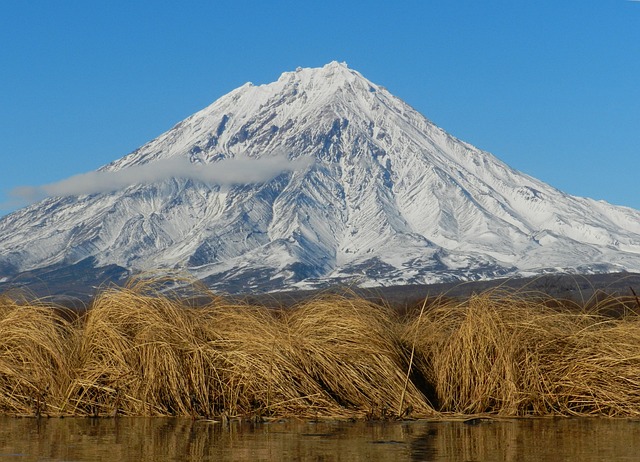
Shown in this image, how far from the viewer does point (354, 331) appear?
11969 millimetres

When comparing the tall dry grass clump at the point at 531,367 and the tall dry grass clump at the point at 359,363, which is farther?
→ the tall dry grass clump at the point at 531,367

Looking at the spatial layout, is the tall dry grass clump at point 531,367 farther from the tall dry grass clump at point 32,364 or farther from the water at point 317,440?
the tall dry grass clump at point 32,364

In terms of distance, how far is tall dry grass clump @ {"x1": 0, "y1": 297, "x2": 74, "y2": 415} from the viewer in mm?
11719

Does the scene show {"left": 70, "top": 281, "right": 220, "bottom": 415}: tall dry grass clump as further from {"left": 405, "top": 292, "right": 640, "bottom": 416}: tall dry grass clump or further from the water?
{"left": 405, "top": 292, "right": 640, "bottom": 416}: tall dry grass clump

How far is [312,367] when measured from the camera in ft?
37.8

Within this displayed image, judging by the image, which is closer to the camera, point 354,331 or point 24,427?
point 24,427

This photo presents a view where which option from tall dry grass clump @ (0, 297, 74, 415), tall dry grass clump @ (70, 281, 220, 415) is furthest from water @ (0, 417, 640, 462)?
tall dry grass clump @ (0, 297, 74, 415)

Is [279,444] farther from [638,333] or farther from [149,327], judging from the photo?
[638,333]

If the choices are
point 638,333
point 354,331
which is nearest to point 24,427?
point 354,331

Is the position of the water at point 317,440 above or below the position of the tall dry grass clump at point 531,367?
below

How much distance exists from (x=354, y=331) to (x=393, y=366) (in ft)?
2.32

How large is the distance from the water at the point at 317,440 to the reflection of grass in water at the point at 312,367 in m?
0.53

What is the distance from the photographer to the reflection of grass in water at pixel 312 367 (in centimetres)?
1135

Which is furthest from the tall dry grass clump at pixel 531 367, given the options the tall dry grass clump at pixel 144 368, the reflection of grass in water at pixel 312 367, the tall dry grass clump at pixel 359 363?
the tall dry grass clump at pixel 144 368
